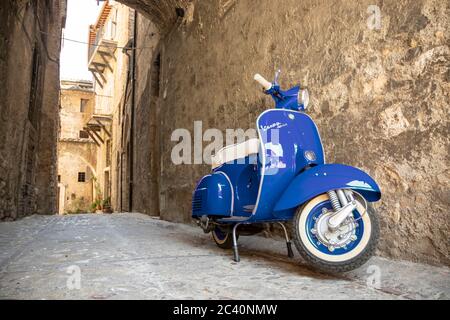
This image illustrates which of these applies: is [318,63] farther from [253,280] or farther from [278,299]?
[278,299]

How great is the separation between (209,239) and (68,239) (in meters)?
1.53

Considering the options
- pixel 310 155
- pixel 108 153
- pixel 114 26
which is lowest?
pixel 310 155

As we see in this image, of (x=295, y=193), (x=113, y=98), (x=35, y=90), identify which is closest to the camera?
(x=295, y=193)

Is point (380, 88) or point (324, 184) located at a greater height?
point (380, 88)

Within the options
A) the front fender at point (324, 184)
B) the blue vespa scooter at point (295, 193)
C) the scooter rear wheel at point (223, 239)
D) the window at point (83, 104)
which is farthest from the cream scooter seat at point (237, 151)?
the window at point (83, 104)

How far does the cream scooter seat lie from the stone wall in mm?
757

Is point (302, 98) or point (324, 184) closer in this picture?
point (324, 184)

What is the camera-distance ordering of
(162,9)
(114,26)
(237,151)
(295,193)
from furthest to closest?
(114,26) < (162,9) < (237,151) < (295,193)

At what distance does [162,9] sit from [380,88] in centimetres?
667

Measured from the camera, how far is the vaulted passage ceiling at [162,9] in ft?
24.7

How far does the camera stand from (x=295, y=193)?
2230 mm

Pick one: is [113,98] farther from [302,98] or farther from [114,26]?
[302,98]

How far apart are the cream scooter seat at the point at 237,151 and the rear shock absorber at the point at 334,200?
0.70 metres

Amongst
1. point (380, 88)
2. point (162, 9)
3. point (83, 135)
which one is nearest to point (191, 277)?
point (380, 88)
